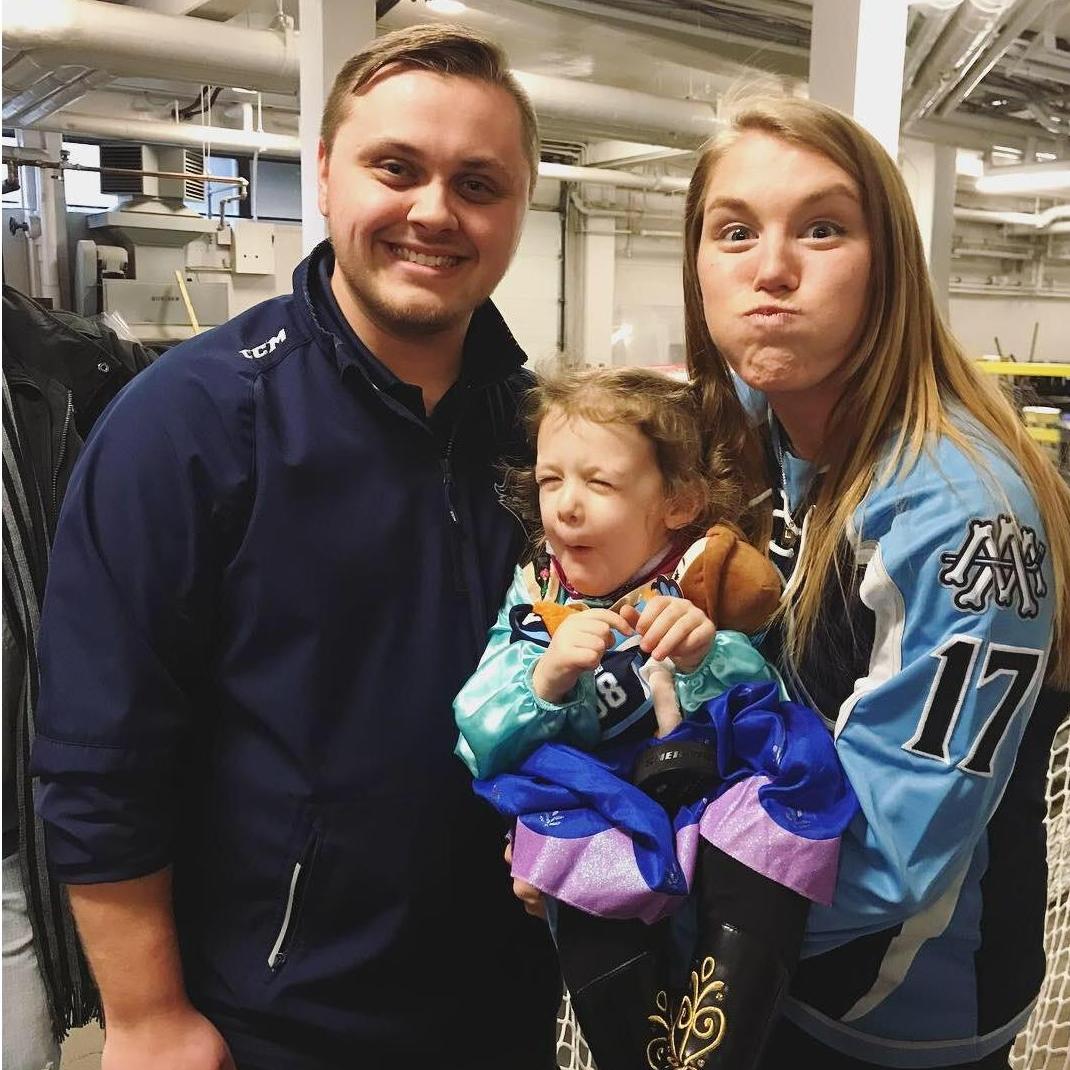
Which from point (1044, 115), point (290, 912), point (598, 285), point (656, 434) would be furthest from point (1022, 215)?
point (290, 912)

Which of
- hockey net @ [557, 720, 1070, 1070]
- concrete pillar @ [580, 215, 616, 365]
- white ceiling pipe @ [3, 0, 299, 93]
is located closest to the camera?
hockey net @ [557, 720, 1070, 1070]

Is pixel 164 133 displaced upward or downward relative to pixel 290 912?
upward

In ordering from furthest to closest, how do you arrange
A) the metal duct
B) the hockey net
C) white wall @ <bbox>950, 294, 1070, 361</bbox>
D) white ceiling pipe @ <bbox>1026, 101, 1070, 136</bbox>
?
white wall @ <bbox>950, 294, 1070, 361</bbox> < white ceiling pipe @ <bbox>1026, 101, 1070, 136</bbox> < the metal duct < the hockey net

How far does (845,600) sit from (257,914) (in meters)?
0.77

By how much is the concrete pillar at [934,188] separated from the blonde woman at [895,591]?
203 inches

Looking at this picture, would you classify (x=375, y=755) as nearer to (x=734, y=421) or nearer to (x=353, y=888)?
(x=353, y=888)

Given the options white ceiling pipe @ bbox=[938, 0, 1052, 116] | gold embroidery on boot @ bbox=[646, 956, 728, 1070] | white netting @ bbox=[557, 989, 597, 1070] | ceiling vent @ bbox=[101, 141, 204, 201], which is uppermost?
white ceiling pipe @ bbox=[938, 0, 1052, 116]

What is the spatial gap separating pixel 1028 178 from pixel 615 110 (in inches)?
123

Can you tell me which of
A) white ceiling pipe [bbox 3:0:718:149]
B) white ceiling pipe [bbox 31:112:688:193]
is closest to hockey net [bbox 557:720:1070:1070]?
white ceiling pipe [bbox 3:0:718:149]

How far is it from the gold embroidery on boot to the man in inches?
12.3

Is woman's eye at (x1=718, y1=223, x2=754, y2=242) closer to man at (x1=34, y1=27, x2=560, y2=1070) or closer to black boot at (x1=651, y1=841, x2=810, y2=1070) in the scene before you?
man at (x1=34, y1=27, x2=560, y2=1070)

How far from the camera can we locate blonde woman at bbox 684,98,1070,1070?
3.29ft

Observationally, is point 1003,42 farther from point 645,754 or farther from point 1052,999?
point 645,754

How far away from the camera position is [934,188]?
602 cm
